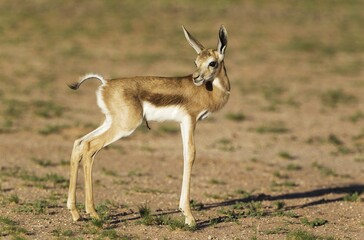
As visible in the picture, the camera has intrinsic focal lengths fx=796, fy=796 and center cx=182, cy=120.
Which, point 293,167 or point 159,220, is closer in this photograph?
point 159,220

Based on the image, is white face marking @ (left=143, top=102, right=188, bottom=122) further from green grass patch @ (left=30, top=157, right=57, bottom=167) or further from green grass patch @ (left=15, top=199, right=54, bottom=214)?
green grass patch @ (left=30, top=157, right=57, bottom=167)

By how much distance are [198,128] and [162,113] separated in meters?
9.55

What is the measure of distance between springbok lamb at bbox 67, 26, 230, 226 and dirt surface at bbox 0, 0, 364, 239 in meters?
0.50

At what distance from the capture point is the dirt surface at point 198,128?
9953 millimetres

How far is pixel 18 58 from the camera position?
102 ft

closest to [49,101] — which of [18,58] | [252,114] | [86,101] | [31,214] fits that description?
[86,101]

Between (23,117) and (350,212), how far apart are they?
34.5 feet

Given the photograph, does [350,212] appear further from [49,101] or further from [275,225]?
[49,101]

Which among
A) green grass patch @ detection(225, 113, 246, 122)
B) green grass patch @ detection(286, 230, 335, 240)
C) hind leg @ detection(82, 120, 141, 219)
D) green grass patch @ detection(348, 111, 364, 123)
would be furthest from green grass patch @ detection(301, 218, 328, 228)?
green grass patch @ detection(348, 111, 364, 123)

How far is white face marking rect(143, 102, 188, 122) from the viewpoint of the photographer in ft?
30.9

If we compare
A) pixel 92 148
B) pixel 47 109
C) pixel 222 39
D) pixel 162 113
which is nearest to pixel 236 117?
pixel 47 109

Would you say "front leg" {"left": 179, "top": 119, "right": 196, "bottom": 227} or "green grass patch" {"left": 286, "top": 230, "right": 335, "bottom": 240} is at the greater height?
"front leg" {"left": 179, "top": 119, "right": 196, "bottom": 227}

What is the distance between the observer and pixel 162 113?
31.0 feet

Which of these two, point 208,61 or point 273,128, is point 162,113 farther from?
point 273,128
